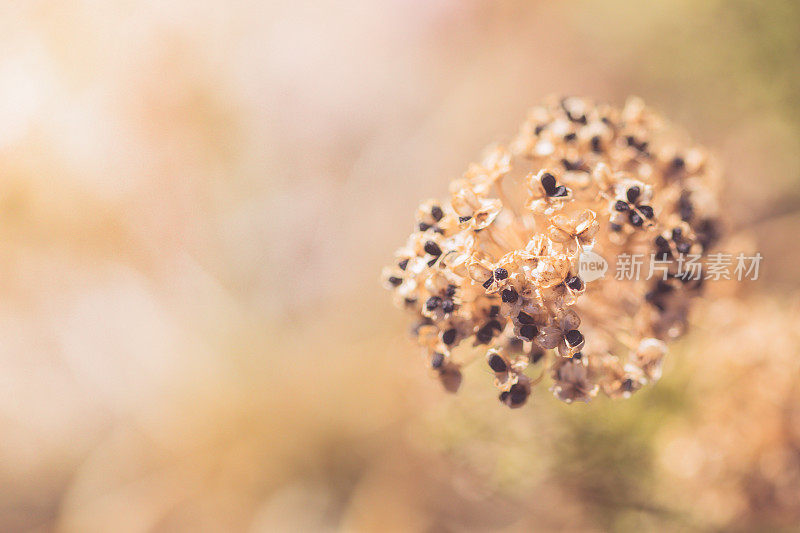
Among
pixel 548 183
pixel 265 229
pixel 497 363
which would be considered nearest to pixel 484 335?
pixel 497 363

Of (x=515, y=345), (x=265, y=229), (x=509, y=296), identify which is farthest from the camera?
(x=265, y=229)

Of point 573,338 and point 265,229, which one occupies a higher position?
point 265,229

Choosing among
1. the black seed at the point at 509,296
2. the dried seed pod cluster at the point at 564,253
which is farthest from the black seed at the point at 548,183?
the black seed at the point at 509,296

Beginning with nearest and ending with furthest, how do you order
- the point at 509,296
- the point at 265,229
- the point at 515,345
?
the point at 509,296 < the point at 515,345 < the point at 265,229

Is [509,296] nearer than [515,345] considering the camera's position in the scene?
Yes

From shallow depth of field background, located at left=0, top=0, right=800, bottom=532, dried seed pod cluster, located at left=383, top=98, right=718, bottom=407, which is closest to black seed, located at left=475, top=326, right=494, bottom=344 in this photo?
dried seed pod cluster, located at left=383, top=98, right=718, bottom=407

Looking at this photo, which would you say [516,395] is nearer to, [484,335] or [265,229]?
[484,335]
